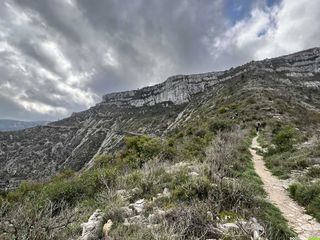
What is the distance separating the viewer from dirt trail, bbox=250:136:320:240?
6.35 metres

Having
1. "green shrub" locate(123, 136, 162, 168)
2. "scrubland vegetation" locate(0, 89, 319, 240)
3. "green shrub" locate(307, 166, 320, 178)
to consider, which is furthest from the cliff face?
"scrubland vegetation" locate(0, 89, 319, 240)

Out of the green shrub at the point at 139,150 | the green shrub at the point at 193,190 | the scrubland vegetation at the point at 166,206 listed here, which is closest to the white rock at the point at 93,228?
the scrubland vegetation at the point at 166,206

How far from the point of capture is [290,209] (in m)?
7.80

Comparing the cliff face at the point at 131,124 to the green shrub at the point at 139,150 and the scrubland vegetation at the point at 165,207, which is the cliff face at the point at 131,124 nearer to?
the green shrub at the point at 139,150

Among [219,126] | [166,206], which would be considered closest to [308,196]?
[166,206]

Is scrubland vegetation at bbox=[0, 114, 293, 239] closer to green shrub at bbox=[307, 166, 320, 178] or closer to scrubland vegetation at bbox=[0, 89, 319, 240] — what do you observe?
scrubland vegetation at bbox=[0, 89, 319, 240]

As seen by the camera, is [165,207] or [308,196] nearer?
[165,207]

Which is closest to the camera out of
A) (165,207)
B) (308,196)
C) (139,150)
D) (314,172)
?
(165,207)

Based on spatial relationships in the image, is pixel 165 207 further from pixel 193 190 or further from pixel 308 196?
pixel 308 196

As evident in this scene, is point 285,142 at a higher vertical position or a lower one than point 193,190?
higher

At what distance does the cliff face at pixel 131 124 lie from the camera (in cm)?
8569

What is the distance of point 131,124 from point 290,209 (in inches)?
4311

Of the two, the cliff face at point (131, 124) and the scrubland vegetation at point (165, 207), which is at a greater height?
the cliff face at point (131, 124)

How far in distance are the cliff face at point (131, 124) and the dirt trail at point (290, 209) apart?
184ft
